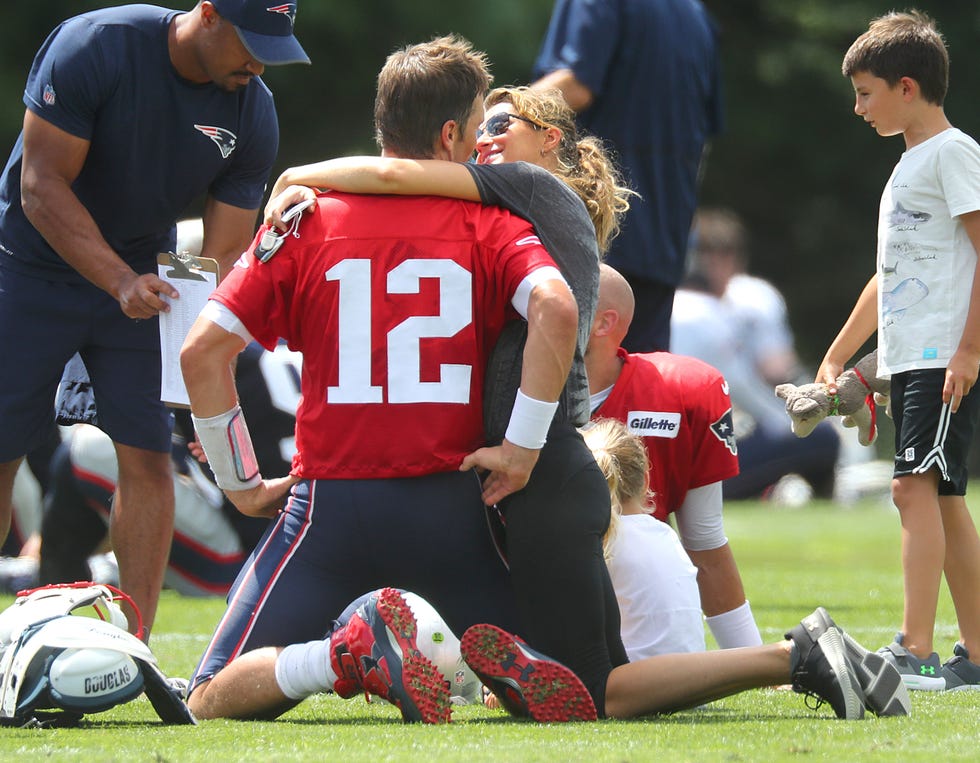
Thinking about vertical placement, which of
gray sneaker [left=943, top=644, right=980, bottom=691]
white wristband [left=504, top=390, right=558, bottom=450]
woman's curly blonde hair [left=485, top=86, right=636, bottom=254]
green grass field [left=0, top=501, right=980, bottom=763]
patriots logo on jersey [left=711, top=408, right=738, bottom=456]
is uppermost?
woman's curly blonde hair [left=485, top=86, right=636, bottom=254]

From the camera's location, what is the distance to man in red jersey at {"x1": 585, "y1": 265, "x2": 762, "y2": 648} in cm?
489

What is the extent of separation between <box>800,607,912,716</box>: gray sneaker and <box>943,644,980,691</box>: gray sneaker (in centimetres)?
88

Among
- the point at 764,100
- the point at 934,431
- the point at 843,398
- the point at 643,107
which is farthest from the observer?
the point at 764,100

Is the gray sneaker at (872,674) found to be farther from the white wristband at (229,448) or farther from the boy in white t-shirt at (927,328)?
the white wristband at (229,448)

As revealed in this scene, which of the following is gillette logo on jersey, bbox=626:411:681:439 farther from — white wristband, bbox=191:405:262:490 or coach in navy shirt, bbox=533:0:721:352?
white wristband, bbox=191:405:262:490

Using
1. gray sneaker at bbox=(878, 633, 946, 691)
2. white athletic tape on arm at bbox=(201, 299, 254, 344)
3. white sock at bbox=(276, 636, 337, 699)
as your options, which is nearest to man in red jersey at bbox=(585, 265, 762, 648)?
gray sneaker at bbox=(878, 633, 946, 691)

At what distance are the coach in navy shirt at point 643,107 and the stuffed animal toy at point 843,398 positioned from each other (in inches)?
38.0

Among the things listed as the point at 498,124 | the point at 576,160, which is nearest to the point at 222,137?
the point at 498,124

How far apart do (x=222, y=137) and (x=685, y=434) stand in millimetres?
1586

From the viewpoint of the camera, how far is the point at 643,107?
6.07 metres

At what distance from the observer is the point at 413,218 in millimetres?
3918

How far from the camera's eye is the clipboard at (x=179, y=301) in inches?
186

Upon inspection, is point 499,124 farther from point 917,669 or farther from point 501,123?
point 917,669

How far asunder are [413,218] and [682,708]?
125 cm
